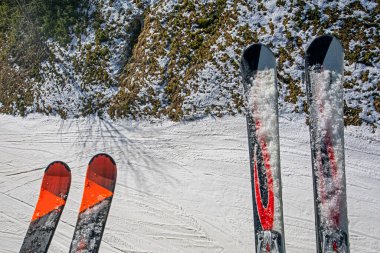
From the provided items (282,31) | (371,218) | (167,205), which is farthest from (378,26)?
(167,205)

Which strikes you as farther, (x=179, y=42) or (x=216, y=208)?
(x=179, y=42)

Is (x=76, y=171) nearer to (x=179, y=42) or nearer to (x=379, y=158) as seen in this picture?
(x=179, y=42)

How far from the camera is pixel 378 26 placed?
16.1ft

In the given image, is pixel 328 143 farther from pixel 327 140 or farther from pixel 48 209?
pixel 48 209

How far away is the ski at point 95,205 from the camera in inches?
196

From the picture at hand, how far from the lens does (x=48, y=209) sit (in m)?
5.43

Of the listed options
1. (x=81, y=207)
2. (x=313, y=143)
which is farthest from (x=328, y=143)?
(x=81, y=207)

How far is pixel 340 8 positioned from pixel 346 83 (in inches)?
45.0

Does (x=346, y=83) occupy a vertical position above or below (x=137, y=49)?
below

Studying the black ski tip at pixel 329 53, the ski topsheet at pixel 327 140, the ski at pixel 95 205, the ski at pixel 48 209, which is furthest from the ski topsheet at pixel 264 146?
the ski at pixel 48 209

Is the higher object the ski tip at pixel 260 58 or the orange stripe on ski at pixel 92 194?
the ski tip at pixel 260 58

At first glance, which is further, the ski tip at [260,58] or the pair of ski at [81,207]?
the pair of ski at [81,207]

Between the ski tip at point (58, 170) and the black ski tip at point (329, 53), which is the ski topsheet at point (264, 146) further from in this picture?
the ski tip at point (58, 170)

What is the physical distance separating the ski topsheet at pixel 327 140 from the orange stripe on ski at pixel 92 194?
3.04 metres
